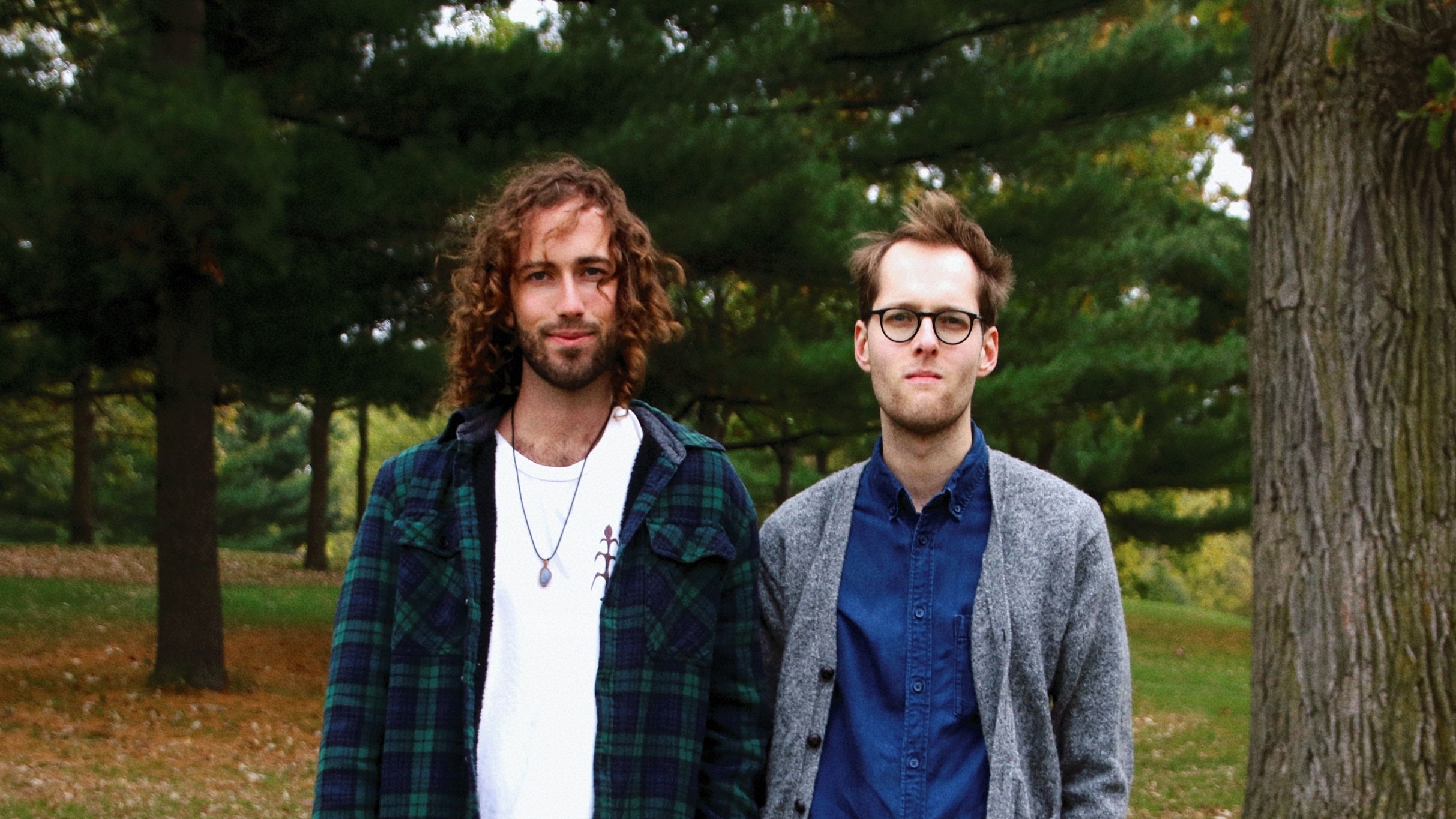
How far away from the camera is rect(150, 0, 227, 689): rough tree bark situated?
10484mm

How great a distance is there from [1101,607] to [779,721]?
1.95 feet

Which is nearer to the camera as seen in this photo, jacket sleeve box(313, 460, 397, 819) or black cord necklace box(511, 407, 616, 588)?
jacket sleeve box(313, 460, 397, 819)

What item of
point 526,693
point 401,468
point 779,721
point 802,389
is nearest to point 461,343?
point 401,468

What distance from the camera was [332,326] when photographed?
11.3 metres

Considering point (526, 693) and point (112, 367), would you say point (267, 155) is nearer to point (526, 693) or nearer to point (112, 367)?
point (112, 367)

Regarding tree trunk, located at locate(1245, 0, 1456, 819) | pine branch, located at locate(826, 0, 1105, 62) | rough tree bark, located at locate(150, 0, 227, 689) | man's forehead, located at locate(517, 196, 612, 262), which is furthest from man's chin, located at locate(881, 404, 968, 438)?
pine branch, located at locate(826, 0, 1105, 62)

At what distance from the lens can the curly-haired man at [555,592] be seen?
2.23 metres

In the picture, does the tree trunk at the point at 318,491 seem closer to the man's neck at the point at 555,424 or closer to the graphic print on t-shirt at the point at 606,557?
the man's neck at the point at 555,424

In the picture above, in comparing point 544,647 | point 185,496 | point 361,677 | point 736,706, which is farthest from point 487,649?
point 185,496

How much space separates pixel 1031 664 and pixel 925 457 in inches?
15.7

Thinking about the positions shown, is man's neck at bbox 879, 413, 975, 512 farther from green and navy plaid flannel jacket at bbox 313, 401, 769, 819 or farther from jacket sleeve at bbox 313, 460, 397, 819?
jacket sleeve at bbox 313, 460, 397, 819

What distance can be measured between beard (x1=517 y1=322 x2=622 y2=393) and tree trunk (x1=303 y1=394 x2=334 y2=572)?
19068 millimetres

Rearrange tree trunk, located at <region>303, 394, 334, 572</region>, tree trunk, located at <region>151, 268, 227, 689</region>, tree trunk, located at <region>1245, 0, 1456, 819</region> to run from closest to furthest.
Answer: tree trunk, located at <region>1245, 0, 1456, 819</region> → tree trunk, located at <region>151, 268, 227, 689</region> → tree trunk, located at <region>303, 394, 334, 572</region>

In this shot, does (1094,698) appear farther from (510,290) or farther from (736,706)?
(510,290)
